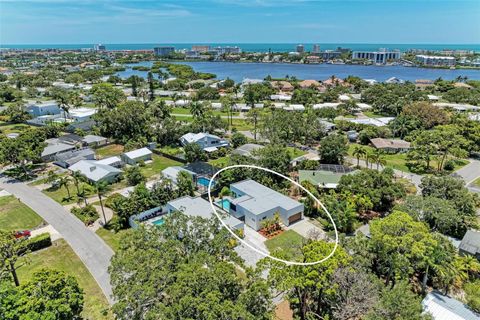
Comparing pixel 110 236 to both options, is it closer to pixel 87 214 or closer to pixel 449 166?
pixel 87 214

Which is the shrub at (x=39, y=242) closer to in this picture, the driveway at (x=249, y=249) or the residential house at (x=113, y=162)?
the driveway at (x=249, y=249)

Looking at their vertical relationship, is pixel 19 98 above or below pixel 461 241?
above

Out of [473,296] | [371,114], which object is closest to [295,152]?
[473,296]

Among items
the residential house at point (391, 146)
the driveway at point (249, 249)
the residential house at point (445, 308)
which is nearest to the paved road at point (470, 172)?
the residential house at point (391, 146)

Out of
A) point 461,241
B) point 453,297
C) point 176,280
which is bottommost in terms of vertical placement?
point 453,297

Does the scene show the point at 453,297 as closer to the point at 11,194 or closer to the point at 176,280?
the point at 176,280

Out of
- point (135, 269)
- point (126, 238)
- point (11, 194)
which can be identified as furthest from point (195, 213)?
point (11, 194)

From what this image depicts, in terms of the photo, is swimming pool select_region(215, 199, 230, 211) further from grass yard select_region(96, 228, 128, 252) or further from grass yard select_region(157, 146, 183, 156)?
grass yard select_region(157, 146, 183, 156)
